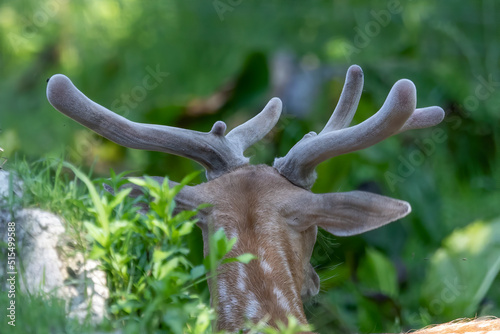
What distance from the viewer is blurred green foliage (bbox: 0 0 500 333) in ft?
17.1

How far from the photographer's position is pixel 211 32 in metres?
10.1

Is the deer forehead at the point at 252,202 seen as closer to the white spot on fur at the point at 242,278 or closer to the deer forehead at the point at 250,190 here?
the deer forehead at the point at 250,190

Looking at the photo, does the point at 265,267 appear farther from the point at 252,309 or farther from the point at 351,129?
the point at 351,129

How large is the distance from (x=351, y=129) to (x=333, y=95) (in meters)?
4.84

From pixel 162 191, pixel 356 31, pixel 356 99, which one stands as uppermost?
pixel 356 31

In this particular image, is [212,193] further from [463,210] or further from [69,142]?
[69,142]

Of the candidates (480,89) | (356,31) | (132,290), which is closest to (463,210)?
(480,89)

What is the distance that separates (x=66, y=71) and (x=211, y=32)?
2.20m

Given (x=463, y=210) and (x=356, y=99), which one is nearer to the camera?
(x=356, y=99)

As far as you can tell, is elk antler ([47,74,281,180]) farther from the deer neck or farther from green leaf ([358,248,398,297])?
green leaf ([358,248,398,297])

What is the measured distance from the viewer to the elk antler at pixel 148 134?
276cm

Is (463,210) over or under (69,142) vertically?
under

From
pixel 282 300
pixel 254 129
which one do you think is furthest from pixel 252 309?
pixel 254 129

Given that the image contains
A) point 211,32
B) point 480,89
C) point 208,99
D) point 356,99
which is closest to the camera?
point 356,99
